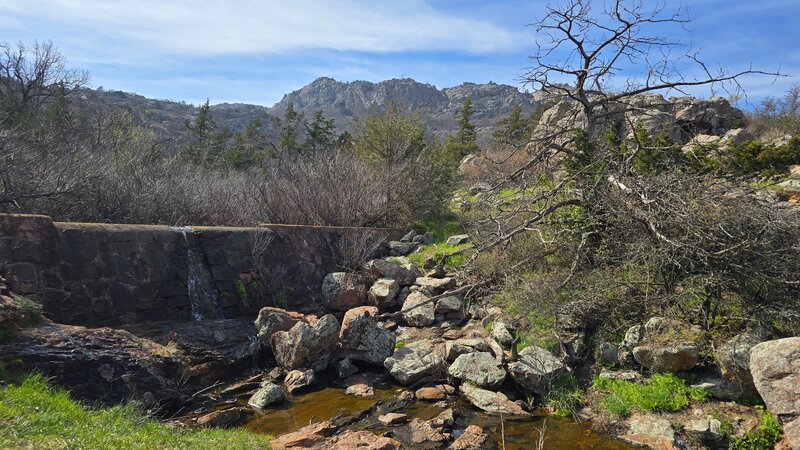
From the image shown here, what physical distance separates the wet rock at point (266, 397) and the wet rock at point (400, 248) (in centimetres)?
649

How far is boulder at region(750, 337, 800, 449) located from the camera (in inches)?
191

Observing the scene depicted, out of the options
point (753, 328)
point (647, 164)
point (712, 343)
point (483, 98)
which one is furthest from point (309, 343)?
point (483, 98)

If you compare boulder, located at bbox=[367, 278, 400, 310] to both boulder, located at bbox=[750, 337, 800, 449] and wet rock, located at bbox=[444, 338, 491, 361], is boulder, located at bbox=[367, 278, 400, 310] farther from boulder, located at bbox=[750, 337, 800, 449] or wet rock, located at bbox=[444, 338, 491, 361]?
boulder, located at bbox=[750, 337, 800, 449]

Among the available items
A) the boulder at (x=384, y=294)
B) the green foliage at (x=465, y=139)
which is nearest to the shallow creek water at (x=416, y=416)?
the boulder at (x=384, y=294)

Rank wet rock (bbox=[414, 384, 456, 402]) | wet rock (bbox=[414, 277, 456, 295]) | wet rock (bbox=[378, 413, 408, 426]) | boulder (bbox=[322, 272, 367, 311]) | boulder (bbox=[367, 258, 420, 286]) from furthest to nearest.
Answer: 1. boulder (bbox=[367, 258, 420, 286])
2. boulder (bbox=[322, 272, 367, 311])
3. wet rock (bbox=[414, 277, 456, 295])
4. wet rock (bbox=[414, 384, 456, 402])
5. wet rock (bbox=[378, 413, 408, 426])

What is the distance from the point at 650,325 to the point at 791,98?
27204mm

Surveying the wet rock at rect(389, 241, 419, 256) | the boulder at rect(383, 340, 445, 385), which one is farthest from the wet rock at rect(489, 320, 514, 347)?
the wet rock at rect(389, 241, 419, 256)

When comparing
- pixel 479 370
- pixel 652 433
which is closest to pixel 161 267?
pixel 479 370

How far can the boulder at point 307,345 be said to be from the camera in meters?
7.70

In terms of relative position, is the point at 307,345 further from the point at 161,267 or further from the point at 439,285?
the point at 439,285

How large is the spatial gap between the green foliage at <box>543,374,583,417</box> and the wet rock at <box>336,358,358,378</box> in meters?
3.05

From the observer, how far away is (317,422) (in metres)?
6.15

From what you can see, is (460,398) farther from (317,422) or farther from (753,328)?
(753,328)

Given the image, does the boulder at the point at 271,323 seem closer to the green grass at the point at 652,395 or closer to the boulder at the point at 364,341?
the boulder at the point at 364,341
